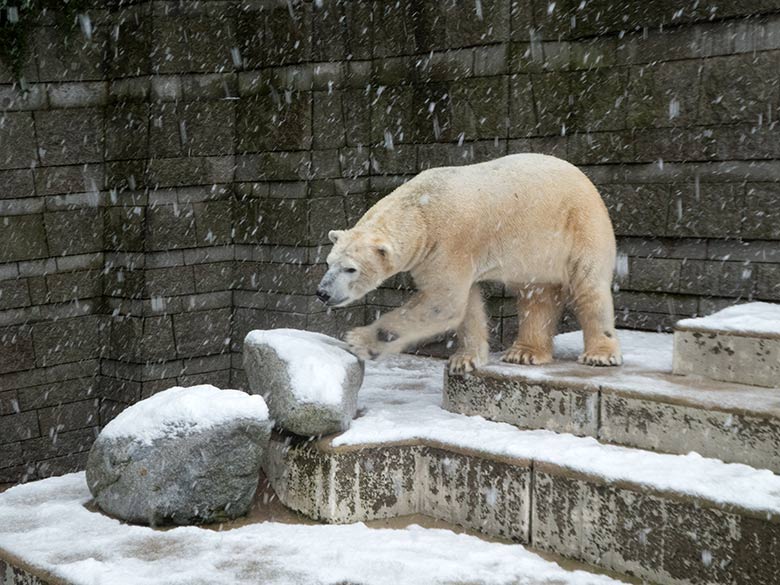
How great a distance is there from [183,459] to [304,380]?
0.71 m

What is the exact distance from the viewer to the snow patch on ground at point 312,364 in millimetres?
4699

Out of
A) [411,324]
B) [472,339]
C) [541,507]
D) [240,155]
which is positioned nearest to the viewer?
[541,507]

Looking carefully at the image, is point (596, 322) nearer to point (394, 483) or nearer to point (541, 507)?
point (541, 507)

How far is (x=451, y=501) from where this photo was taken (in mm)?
4605

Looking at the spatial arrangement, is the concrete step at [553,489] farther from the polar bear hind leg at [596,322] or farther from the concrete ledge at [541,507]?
the polar bear hind leg at [596,322]

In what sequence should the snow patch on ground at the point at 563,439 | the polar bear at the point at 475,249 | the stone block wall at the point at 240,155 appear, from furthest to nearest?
the stone block wall at the point at 240,155
the polar bear at the point at 475,249
the snow patch on ground at the point at 563,439

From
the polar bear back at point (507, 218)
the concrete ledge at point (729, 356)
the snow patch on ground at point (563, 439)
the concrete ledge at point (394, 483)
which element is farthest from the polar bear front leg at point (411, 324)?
the concrete ledge at point (729, 356)

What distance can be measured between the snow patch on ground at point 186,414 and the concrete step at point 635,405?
1.17 metres

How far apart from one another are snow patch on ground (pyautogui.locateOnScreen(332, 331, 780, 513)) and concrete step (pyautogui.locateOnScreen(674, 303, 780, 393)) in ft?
0.94

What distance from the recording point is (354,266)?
15.9ft

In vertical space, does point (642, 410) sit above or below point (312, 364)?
below

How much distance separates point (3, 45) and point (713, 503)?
636 centimetres

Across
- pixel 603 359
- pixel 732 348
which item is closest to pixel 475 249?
pixel 603 359

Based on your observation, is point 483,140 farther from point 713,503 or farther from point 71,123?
point 713,503
